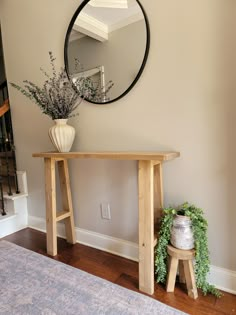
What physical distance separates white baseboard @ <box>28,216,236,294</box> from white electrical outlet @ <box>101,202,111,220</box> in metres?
0.16

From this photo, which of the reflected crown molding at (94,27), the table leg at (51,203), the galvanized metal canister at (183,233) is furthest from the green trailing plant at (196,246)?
the reflected crown molding at (94,27)

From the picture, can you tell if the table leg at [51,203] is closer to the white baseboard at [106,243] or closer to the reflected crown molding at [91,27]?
the white baseboard at [106,243]

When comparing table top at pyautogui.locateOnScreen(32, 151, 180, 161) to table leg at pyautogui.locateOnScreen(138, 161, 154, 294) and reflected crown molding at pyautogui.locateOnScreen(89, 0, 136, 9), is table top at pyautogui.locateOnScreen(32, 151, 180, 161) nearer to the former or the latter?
table leg at pyautogui.locateOnScreen(138, 161, 154, 294)

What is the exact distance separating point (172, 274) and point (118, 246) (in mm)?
527

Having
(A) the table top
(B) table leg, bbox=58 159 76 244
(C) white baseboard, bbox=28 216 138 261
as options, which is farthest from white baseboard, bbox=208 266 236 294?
(B) table leg, bbox=58 159 76 244

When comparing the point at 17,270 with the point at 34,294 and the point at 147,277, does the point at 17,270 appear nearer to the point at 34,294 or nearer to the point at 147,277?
the point at 34,294

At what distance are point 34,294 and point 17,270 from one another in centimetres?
30

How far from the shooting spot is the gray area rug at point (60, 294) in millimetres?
1127

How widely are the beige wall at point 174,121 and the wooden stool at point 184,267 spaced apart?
0.66 feet

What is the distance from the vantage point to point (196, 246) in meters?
1.17

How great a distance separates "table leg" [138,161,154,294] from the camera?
3.93ft

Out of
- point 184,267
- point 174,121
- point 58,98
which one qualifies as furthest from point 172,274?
point 58,98

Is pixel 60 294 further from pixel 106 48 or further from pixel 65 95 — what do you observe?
pixel 106 48

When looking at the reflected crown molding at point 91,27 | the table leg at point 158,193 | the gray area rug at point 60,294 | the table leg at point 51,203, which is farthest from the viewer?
the table leg at point 51,203
